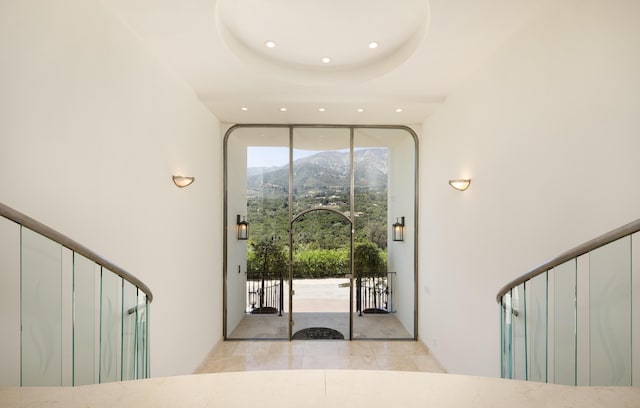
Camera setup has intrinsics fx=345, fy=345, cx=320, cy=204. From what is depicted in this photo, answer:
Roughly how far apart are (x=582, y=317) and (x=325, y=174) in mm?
3946

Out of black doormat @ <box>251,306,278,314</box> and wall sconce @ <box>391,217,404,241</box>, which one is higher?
wall sconce @ <box>391,217,404,241</box>

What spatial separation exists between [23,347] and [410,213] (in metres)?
4.74

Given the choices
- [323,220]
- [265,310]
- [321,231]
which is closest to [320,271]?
[321,231]

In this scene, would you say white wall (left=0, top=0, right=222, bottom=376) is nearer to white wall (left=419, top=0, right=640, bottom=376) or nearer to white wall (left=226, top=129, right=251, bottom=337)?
white wall (left=226, top=129, right=251, bottom=337)

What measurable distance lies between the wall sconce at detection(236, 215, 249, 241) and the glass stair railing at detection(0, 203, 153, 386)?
3296 mm

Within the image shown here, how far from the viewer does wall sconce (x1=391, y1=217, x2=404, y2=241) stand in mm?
5410

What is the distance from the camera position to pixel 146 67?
299 centimetres

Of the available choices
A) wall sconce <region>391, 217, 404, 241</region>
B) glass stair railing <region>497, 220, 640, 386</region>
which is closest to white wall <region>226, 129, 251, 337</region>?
wall sconce <region>391, 217, 404, 241</region>

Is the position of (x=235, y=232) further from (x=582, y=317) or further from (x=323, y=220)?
(x=582, y=317)

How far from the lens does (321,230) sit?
17.7 feet

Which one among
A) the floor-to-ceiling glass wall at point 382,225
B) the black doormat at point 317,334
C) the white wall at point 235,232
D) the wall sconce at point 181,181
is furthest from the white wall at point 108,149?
the floor-to-ceiling glass wall at point 382,225

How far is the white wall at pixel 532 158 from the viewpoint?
1.88 meters

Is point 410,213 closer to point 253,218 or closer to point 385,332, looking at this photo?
point 385,332

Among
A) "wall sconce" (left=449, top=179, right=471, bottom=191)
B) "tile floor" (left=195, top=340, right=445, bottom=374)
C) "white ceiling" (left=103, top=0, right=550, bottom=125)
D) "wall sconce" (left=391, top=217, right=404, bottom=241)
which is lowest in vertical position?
"tile floor" (left=195, top=340, right=445, bottom=374)
